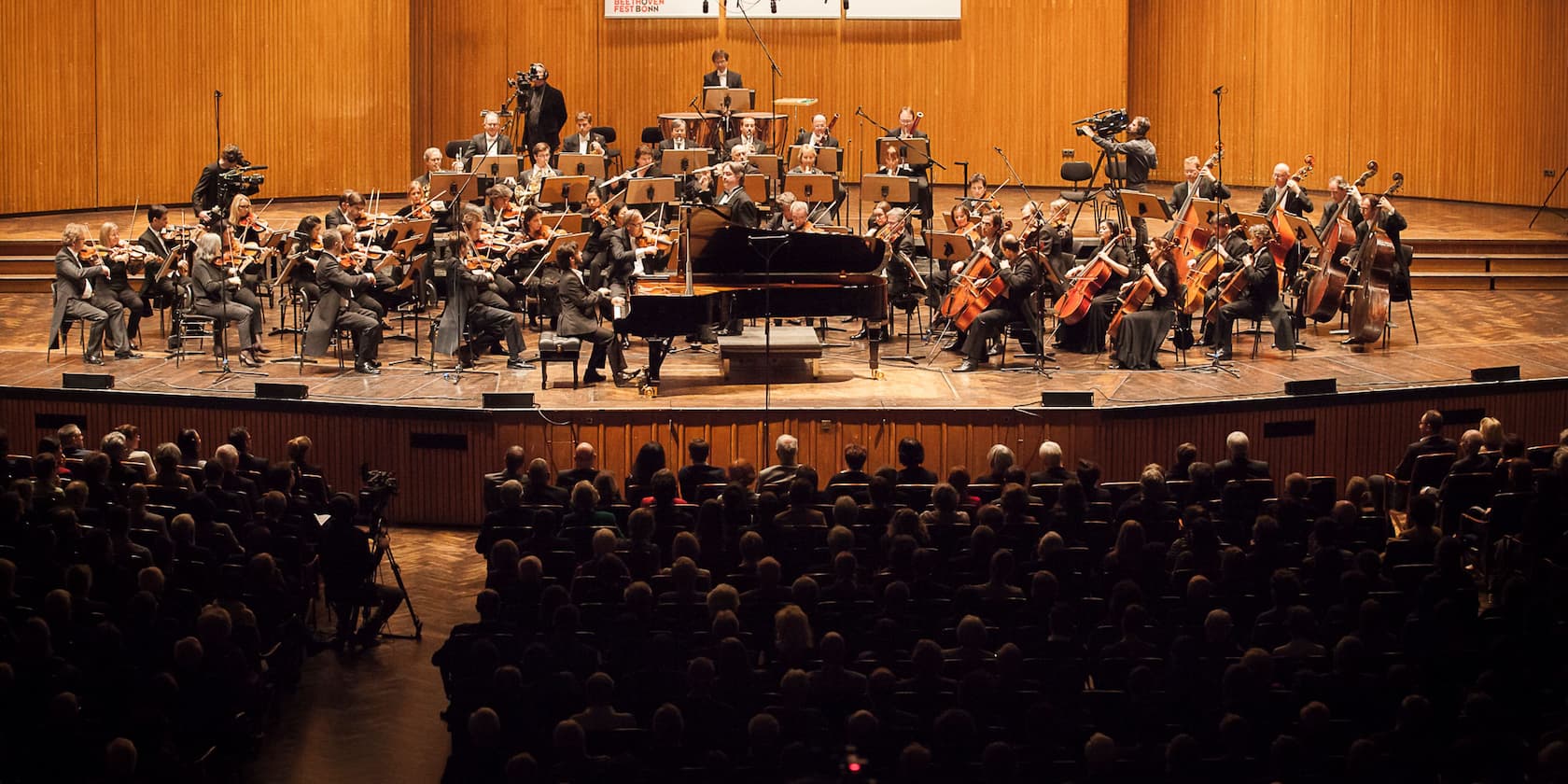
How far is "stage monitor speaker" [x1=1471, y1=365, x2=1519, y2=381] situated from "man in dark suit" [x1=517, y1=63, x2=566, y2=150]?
9455 mm

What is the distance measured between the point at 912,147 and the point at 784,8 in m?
5.30

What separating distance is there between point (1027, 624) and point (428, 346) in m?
7.80

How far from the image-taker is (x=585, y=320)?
1268 cm

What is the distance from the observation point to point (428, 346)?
46.9ft

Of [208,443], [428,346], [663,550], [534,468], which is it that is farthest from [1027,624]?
[428,346]

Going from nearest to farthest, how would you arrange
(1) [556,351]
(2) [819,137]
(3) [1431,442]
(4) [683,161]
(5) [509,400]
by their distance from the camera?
(3) [1431,442]
(5) [509,400]
(1) [556,351]
(4) [683,161]
(2) [819,137]

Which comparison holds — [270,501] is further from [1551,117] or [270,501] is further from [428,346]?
[1551,117]

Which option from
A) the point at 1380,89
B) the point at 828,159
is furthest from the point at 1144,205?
the point at 1380,89

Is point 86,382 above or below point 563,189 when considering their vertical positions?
below

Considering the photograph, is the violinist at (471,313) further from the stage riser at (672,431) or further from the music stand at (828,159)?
the music stand at (828,159)

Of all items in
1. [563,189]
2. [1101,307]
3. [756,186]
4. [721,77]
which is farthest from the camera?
[721,77]

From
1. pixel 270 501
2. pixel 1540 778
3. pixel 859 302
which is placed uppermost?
pixel 859 302

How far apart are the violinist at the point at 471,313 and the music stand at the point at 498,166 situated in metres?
2.52

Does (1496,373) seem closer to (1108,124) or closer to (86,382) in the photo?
(1108,124)
